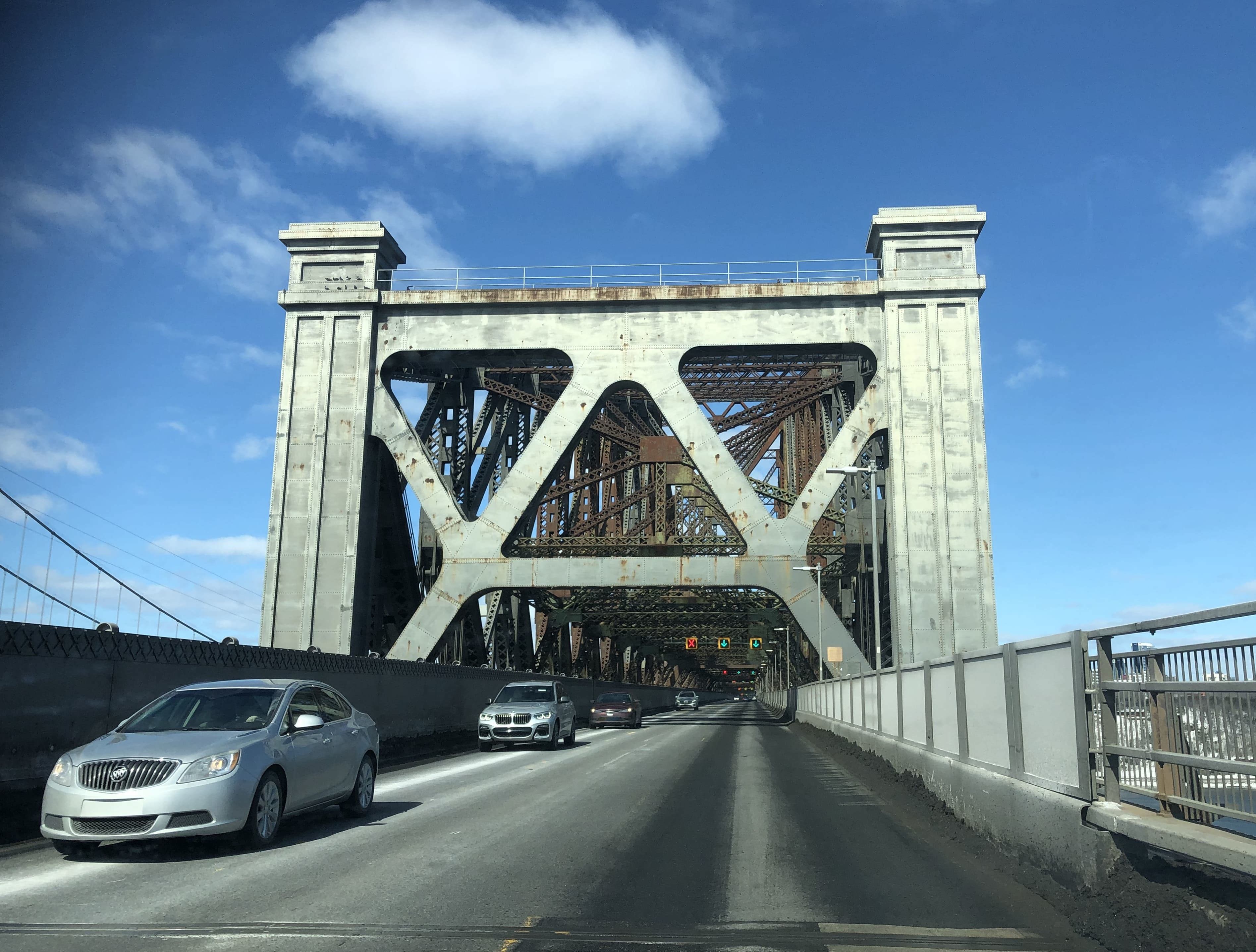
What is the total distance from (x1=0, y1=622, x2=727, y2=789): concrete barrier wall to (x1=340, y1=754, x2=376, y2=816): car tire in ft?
11.5

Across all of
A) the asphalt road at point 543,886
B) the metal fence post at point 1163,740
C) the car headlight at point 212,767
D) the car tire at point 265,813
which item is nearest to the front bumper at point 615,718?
the asphalt road at point 543,886

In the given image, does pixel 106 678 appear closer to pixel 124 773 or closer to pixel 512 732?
pixel 124 773

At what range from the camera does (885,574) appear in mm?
37875

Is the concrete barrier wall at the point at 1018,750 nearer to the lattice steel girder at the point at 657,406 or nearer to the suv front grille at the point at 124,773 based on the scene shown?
→ the suv front grille at the point at 124,773

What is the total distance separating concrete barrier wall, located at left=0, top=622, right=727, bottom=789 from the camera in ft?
37.7

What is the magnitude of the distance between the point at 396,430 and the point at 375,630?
25.0ft

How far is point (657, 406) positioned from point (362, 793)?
19.5 metres

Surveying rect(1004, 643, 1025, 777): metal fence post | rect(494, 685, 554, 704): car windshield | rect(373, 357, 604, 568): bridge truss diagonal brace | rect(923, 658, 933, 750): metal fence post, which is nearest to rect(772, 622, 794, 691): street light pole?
rect(373, 357, 604, 568): bridge truss diagonal brace

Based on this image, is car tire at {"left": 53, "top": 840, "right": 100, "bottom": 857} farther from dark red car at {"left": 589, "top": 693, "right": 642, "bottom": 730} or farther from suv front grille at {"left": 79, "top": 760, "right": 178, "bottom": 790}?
dark red car at {"left": 589, "top": 693, "right": 642, "bottom": 730}

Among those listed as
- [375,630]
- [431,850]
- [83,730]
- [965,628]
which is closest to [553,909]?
[431,850]

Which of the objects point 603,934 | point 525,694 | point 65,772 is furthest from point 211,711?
point 525,694

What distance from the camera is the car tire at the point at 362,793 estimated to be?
1157 centimetres

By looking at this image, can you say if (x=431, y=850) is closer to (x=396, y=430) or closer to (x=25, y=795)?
(x=25, y=795)

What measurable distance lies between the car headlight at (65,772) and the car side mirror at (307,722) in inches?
73.1
